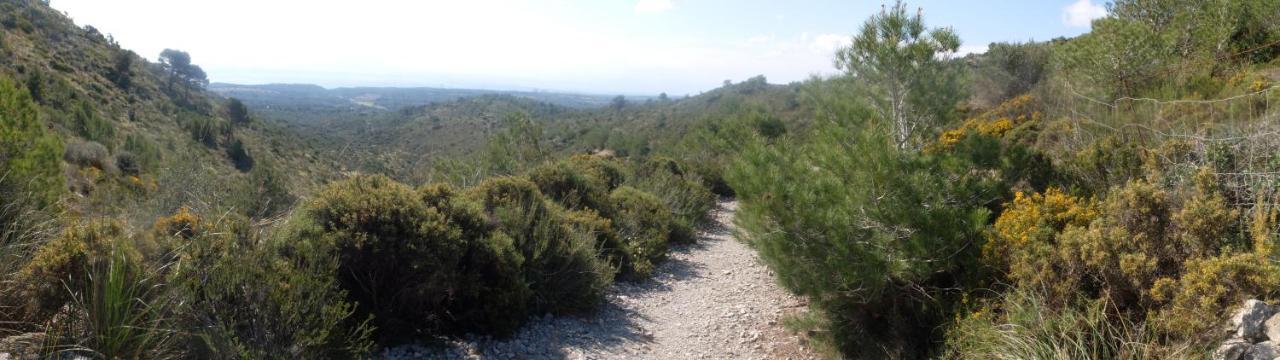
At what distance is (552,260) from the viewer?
21.2 feet

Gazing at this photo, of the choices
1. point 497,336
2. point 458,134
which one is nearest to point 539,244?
point 497,336

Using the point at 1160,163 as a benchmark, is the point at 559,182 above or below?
below

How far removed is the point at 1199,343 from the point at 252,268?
4871 mm

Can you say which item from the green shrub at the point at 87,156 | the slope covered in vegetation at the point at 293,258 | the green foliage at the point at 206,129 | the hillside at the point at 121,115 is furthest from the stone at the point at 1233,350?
the green foliage at the point at 206,129

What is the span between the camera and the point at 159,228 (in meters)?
4.13

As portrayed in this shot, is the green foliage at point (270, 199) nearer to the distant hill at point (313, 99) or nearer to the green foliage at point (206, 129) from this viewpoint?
the green foliage at point (206, 129)

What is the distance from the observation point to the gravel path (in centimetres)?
517

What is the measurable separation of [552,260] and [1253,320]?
5244 millimetres

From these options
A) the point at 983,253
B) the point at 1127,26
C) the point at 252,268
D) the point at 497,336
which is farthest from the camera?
the point at 1127,26

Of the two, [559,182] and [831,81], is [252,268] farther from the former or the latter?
[831,81]

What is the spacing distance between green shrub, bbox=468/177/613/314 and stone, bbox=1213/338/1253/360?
186 inches

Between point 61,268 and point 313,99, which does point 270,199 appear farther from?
point 313,99

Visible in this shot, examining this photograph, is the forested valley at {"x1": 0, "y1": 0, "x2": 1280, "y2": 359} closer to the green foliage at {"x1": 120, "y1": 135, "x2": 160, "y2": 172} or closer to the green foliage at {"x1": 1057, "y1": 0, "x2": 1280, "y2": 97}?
the green foliage at {"x1": 1057, "y1": 0, "x2": 1280, "y2": 97}

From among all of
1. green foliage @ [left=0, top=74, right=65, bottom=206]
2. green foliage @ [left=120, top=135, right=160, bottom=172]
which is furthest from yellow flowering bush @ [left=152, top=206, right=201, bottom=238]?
green foliage @ [left=120, top=135, right=160, bottom=172]
